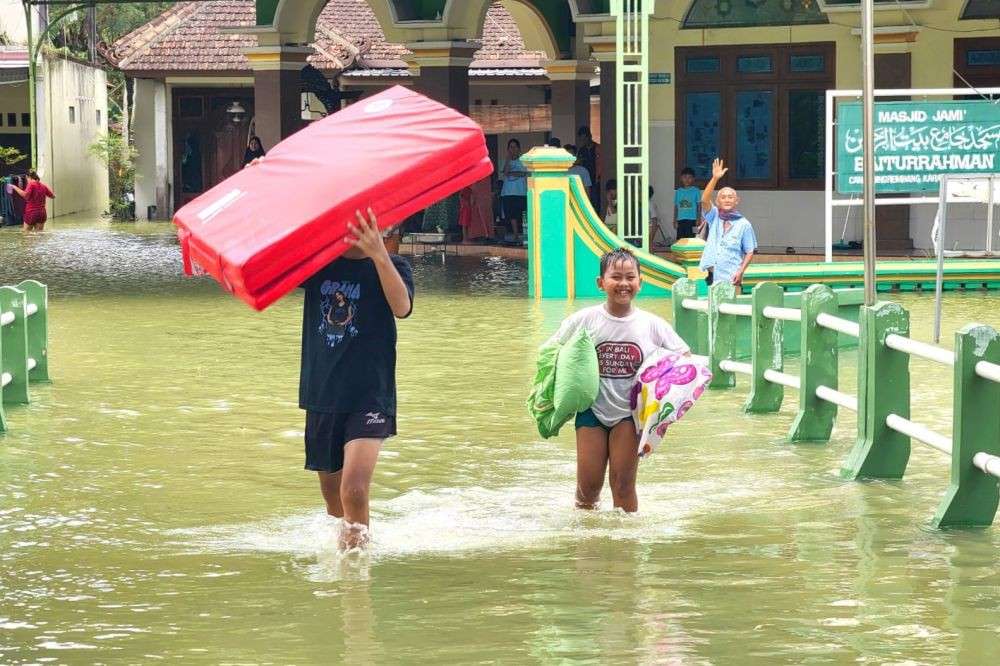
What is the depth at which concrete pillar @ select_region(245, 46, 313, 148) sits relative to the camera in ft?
88.1

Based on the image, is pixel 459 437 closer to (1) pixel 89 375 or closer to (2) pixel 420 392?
(2) pixel 420 392

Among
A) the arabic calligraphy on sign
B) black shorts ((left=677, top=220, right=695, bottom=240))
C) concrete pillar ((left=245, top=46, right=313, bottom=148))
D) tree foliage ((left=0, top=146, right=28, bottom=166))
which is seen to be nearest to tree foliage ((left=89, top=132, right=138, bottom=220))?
tree foliage ((left=0, top=146, right=28, bottom=166))

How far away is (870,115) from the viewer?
9219mm

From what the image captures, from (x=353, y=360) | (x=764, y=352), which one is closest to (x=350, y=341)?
(x=353, y=360)

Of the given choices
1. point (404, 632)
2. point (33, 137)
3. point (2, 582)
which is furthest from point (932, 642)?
point (33, 137)

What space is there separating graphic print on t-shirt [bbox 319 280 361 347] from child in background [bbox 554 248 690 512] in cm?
125

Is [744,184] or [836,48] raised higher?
[836,48]

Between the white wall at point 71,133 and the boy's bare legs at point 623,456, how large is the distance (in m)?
35.9

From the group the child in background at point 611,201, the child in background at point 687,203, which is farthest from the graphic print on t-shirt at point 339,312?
the child in background at point 611,201

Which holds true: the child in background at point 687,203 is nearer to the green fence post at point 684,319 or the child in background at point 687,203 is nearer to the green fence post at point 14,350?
the green fence post at point 684,319

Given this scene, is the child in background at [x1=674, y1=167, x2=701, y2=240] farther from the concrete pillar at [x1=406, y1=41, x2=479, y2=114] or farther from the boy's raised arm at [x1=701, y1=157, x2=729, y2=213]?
the boy's raised arm at [x1=701, y1=157, x2=729, y2=213]

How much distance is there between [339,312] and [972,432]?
2.91m

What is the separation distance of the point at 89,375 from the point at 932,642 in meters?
8.83

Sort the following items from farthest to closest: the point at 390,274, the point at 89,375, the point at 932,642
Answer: the point at 89,375 < the point at 390,274 < the point at 932,642
